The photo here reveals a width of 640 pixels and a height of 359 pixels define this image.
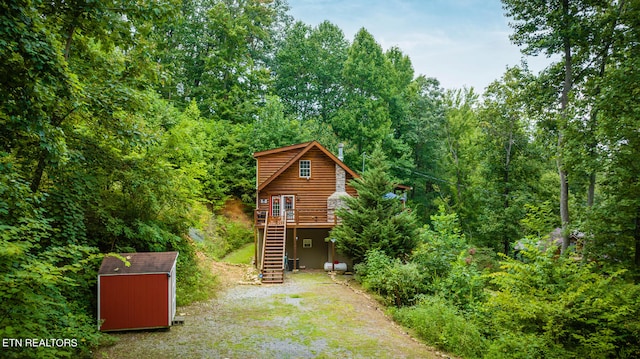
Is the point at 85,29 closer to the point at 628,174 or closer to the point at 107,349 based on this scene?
the point at 107,349

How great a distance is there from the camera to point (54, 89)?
259 inches

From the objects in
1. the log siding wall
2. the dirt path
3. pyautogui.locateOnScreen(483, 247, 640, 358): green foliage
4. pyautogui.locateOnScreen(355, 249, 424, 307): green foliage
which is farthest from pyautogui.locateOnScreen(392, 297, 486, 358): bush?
the log siding wall

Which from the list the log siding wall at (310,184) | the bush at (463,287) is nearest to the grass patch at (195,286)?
the log siding wall at (310,184)

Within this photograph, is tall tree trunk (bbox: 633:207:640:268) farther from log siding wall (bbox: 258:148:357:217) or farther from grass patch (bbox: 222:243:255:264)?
grass patch (bbox: 222:243:255:264)

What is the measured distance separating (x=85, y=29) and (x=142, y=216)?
630 cm

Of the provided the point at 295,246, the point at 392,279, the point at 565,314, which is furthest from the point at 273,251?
the point at 565,314

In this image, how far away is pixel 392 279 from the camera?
Answer: 45.0ft

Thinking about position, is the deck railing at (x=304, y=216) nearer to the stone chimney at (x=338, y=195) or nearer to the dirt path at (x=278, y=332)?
the stone chimney at (x=338, y=195)

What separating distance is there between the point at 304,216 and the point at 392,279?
917 cm

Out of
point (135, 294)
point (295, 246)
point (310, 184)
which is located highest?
point (310, 184)

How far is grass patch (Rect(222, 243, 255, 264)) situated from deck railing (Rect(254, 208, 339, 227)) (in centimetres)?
300

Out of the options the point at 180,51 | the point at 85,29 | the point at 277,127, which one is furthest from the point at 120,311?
the point at 180,51

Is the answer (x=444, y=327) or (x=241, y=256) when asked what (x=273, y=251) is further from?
(x=444, y=327)

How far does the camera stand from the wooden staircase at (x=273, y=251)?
56.7 feet
